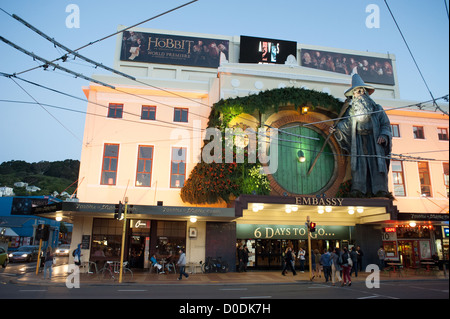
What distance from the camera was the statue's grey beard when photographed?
23.6 metres

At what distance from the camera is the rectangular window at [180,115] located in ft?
82.5

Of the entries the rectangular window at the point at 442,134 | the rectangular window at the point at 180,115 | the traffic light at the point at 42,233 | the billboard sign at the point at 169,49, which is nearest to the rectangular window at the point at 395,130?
the rectangular window at the point at 442,134

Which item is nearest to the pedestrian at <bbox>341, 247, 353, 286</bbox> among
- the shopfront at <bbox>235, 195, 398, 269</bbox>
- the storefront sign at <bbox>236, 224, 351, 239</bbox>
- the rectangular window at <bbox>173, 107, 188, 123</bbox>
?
the shopfront at <bbox>235, 195, 398, 269</bbox>

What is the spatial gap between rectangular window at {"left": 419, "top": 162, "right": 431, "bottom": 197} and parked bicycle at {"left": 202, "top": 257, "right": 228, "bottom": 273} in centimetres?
1627

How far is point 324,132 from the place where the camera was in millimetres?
25609

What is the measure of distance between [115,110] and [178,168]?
5.99 m

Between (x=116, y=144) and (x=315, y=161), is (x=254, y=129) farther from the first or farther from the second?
(x=116, y=144)

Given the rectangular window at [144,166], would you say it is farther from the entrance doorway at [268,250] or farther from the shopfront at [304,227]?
the entrance doorway at [268,250]

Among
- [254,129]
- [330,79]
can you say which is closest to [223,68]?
[254,129]

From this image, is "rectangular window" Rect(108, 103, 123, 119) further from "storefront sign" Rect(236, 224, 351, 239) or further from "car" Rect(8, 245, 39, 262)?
"car" Rect(8, 245, 39, 262)
